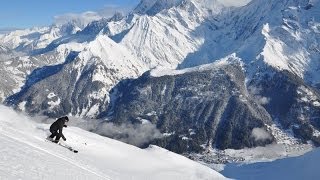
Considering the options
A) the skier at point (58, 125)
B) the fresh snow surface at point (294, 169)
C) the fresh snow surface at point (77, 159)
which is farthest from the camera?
the fresh snow surface at point (294, 169)

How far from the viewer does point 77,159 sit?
58.1m

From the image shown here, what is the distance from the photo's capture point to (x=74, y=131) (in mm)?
93875

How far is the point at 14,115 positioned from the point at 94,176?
40539mm

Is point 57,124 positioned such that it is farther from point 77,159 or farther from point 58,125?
point 77,159

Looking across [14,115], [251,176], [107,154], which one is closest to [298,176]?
[251,176]

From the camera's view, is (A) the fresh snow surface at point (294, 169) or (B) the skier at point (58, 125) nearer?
(B) the skier at point (58, 125)

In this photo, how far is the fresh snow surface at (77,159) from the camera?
41906 mm

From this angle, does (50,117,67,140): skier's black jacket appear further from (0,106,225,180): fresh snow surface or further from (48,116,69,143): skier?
(0,106,225,180): fresh snow surface

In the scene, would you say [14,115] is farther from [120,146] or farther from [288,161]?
[288,161]

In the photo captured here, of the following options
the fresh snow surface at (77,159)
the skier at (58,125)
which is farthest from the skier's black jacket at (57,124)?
the fresh snow surface at (77,159)

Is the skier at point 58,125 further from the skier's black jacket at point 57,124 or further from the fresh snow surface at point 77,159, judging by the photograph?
the fresh snow surface at point 77,159

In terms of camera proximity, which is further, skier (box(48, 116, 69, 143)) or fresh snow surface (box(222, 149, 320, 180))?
fresh snow surface (box(222, 149, 320, 180))

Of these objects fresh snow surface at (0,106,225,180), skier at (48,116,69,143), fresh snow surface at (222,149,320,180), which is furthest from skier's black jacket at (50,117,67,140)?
fresh snow surface at (222,149,320,180)

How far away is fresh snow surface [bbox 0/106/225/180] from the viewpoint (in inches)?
1650
